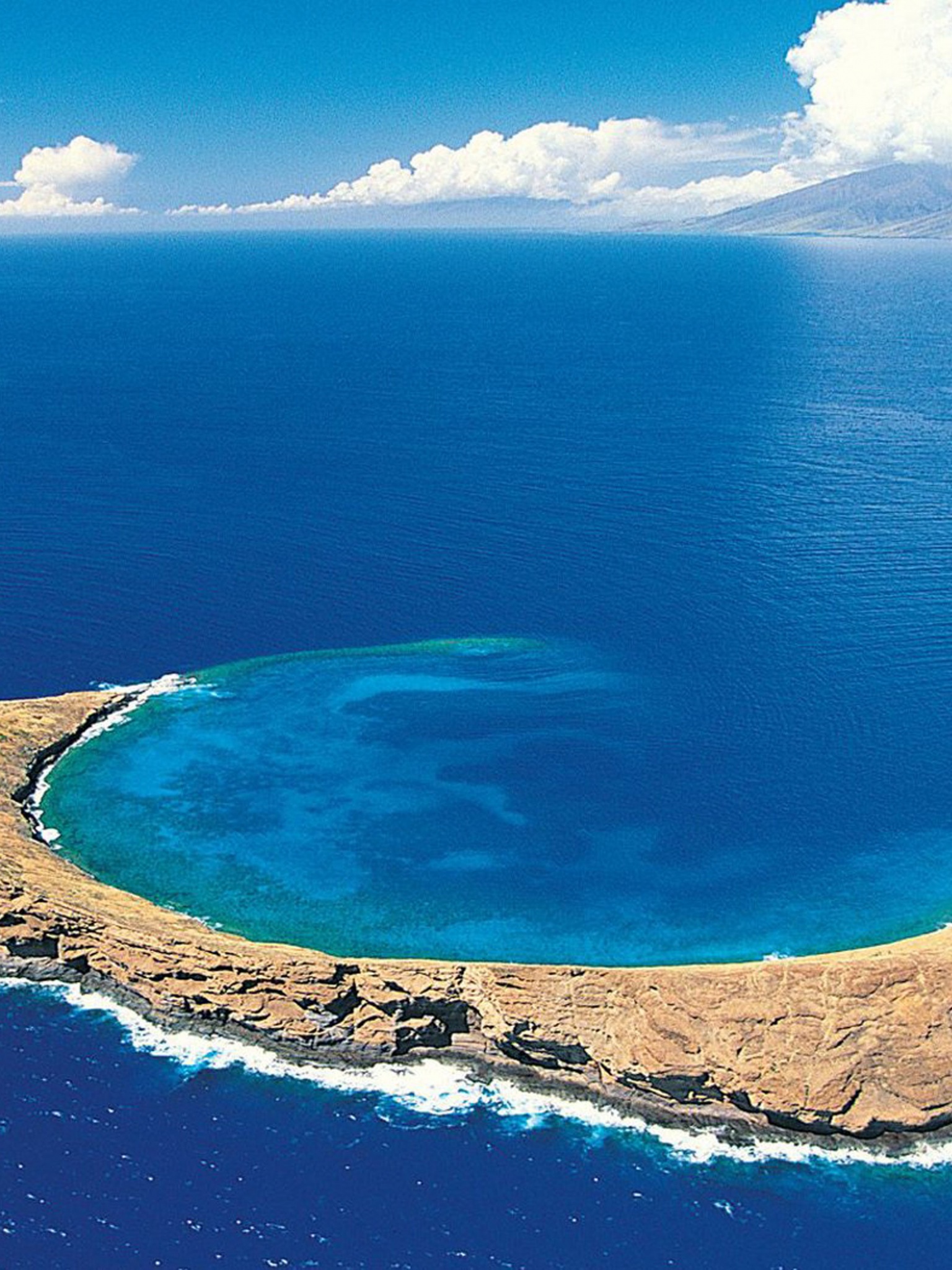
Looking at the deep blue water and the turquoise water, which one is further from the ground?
the turquoise water

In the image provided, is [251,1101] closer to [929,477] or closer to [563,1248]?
[563,1248]

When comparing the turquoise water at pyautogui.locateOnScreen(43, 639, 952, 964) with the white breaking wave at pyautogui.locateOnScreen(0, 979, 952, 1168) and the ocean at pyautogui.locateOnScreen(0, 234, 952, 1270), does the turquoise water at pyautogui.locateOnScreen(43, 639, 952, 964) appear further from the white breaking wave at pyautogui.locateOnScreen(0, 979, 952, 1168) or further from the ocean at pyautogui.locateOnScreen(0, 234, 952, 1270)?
the white breaking wave at pyautogui.locateOnScreen(0, 979, 952, 1168)

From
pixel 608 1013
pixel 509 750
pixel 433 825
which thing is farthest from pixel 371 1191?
pixel 509 750

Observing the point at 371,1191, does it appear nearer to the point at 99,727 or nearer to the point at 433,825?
the point at 433,825

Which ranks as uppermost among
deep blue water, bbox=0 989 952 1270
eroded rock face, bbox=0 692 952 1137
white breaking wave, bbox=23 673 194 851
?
white breaking wave, bbox=23 673 194 851

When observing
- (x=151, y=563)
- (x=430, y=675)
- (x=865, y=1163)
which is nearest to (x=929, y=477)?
(x=430, y=675)

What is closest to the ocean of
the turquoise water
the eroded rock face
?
the turquoise water
